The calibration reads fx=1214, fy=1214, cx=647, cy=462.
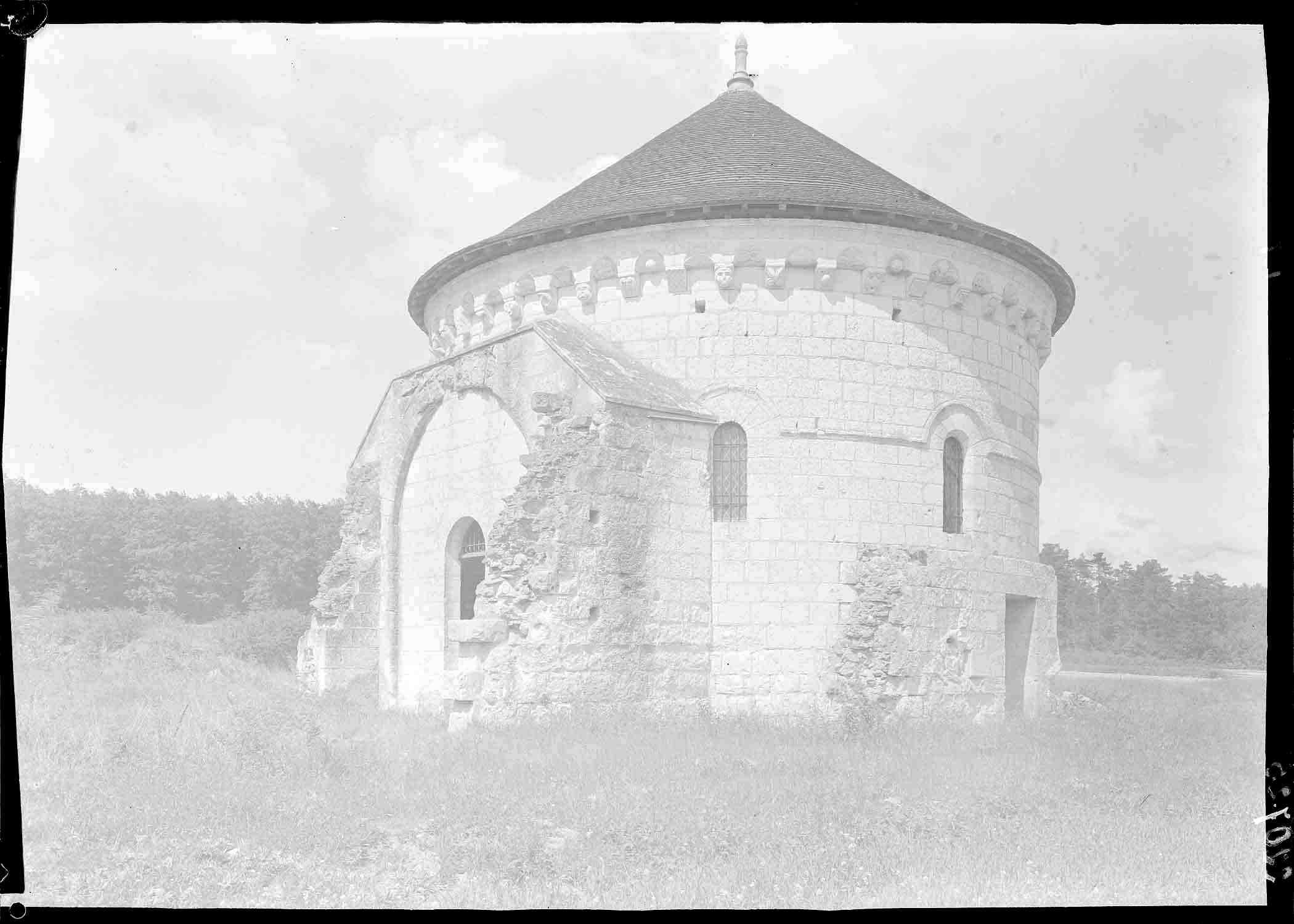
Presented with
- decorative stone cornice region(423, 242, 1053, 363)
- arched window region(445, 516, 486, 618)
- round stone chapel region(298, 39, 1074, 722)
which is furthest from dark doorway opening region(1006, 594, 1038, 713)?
arched window region(445, 516, 486, 618)

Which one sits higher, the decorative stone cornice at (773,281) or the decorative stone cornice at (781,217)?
the decorative stone cornice at (781,217)

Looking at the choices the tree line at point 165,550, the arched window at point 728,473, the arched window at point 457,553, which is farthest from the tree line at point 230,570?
the arched window at point 728,473

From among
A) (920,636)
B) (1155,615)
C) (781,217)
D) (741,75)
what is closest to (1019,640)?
(920,636)

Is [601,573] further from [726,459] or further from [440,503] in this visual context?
[440,503]

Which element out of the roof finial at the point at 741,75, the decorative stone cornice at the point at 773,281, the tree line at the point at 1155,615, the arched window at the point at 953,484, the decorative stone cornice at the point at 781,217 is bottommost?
the tree line at the point at 1155,615

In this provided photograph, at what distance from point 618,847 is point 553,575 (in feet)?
14.6

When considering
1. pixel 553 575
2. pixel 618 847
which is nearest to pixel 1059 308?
pixel 553 575

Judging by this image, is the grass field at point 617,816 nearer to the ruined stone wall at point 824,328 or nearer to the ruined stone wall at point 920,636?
the ruined stone wall at point 920,636

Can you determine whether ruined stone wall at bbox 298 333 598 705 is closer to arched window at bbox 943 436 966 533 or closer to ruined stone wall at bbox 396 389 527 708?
ruined stone wall at bbox 396 389 527 708

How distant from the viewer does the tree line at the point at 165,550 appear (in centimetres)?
3606

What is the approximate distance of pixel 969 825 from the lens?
10.9 m

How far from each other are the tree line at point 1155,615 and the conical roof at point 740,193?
22.1 metres

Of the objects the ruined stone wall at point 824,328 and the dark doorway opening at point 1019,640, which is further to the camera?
the dark doorway opening at point 1019,640

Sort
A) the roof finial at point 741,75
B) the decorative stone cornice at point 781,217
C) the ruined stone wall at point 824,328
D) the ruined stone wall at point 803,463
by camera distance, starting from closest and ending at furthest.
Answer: the ruined stone wall at point 803,463
the decorative stone cornice at point 781,217
the ruined stone wall at point 824,328
the roof finial at point 741,75
